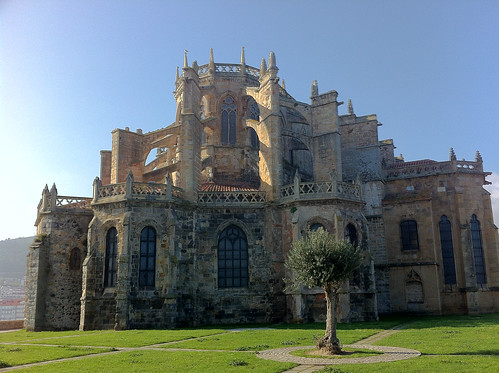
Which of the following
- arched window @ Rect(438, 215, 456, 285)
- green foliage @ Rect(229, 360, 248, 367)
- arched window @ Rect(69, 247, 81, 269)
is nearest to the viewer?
green foliage @ Rect(229, 360, 248, 367)

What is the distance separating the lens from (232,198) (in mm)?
32281

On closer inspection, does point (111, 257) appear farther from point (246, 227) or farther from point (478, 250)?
point (478, 250)

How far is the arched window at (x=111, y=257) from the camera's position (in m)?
29.0

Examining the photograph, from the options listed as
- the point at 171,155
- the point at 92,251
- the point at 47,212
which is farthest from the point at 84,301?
the point at 171,155

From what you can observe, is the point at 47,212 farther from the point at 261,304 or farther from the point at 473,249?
the point at 473,249

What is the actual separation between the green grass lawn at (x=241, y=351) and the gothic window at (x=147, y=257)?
17.7 ft

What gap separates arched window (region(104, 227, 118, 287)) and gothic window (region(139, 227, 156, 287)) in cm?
162

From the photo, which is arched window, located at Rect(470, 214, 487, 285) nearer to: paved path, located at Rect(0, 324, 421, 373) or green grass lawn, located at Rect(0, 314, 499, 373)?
green grass lawn, located at Rect(0, 314, 499, 373)

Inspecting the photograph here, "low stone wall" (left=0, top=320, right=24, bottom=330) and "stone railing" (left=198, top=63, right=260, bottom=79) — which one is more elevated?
"stone railing" (left=198, top=63, right=260, bottom=79)

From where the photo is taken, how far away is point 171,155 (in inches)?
1507

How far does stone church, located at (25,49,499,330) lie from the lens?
29000 millimetres

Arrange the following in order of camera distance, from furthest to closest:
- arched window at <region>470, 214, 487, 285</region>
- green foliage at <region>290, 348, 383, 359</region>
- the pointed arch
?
the pointed arch < arched window at <region>470, 214, 487, 285</region> < green foliage at <region>290, 348, 383, 359</region>

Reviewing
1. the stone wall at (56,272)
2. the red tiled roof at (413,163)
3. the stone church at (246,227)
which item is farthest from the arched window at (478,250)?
the stone wall at (56,272)

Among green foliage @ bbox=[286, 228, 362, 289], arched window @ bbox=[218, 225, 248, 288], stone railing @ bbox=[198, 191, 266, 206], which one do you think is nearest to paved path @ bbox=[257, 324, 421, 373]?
green foliage @ bbox=[286, 228, 362, 289]
